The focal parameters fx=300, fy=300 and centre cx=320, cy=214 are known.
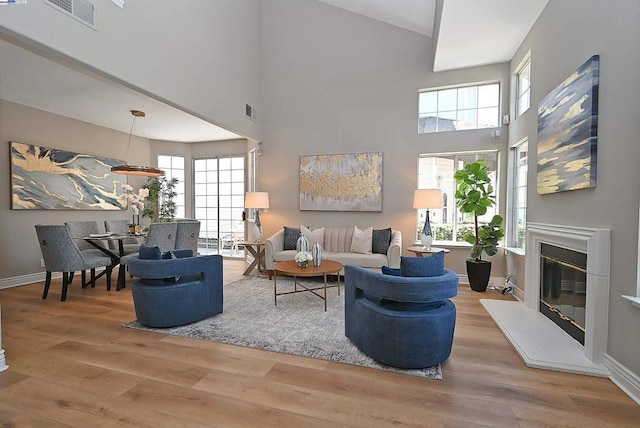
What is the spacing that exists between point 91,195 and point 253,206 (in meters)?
3.13

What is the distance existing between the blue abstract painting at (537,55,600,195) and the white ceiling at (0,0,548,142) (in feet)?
4.19

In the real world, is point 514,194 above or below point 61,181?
below

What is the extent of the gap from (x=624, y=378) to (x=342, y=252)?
3734 mm

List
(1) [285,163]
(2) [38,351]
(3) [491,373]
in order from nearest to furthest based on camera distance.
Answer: (3) [491,373] → (2) [38,351] → (1) [285,163]

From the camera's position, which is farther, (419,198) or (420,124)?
(420,124)

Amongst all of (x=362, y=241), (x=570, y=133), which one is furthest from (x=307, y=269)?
(x=570, y=133)

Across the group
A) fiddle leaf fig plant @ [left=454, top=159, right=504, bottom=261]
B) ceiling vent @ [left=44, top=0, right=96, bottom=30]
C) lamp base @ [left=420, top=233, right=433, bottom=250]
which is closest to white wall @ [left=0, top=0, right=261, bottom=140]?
ceiling vent @ [left=44, top=0, right=96, bottom=30]

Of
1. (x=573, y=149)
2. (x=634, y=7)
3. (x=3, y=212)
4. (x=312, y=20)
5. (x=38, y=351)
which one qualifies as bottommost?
(x=38, y=351)

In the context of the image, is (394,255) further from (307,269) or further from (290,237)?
(290,237)

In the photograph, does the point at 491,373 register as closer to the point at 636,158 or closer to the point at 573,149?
the point at 636,158

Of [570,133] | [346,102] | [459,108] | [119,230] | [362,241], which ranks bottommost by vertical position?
[362,241]

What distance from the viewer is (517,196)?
461cm

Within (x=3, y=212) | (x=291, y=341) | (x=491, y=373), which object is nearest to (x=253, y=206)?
(x=291, y=341)

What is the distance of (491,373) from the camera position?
2.25 m
